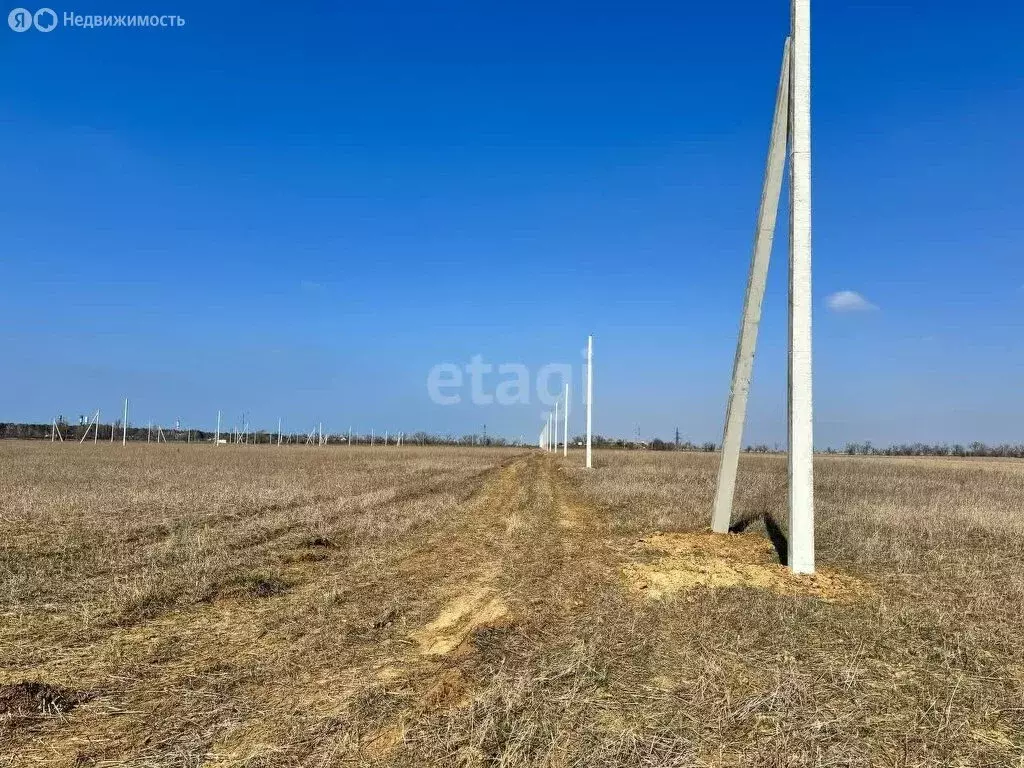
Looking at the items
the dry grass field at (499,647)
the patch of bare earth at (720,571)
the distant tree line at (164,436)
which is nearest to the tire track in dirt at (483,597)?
the dry grass field at (499,647)

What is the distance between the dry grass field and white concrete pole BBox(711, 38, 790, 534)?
45.6 inches

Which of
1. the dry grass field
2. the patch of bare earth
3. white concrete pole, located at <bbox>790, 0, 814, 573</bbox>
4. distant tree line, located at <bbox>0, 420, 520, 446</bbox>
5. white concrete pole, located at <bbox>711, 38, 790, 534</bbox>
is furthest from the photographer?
distant tree line, located at <bbox>0, 420, 520, 446</bbox>

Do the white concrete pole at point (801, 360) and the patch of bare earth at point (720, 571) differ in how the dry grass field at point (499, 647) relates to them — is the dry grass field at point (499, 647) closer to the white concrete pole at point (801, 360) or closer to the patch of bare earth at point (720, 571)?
the patch of bare earth at point (720, 571)

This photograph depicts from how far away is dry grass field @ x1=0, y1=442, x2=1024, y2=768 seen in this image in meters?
3.85

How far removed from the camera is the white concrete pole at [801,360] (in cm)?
912

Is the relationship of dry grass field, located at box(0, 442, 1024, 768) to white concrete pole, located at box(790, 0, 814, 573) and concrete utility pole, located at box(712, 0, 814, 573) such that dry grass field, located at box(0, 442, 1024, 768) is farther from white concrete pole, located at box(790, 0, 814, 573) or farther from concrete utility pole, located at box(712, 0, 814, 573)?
concrete utility pole, located at box(712, 0, 814, 573)

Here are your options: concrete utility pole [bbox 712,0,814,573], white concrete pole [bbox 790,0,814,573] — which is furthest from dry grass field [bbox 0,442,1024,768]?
Result: concrete utility pole [bbox 712,0,814,573]

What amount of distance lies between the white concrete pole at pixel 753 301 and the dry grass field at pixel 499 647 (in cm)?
116

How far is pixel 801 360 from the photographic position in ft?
30.3

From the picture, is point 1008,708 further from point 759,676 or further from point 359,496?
point 359,496

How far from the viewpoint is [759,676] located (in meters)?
4.96

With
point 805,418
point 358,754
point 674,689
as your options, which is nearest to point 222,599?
point 358,754

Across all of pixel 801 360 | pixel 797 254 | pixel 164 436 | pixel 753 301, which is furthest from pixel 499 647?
pixel 164 436

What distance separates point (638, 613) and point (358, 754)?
158 inches
